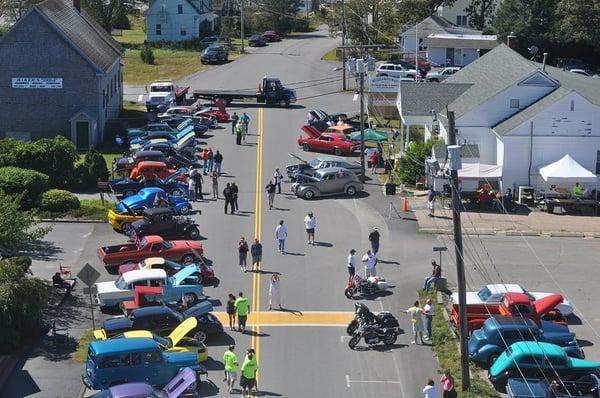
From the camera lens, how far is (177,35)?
109m

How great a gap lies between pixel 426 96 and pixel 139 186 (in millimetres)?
18339

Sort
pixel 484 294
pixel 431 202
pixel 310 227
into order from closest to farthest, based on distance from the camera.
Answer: pixel 484 294 → pixel 310 227 → pixel 431 202

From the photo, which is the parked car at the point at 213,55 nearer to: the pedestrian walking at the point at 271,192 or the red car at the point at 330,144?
the red car at the point at 330,144

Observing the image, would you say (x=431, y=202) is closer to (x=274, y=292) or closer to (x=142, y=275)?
(x=274, y=292)

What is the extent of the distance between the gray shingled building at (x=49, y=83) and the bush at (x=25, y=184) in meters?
14.5

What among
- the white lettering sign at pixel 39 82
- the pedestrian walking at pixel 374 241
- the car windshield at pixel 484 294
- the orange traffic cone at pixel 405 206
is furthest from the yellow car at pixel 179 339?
the white lettering sign at pixel 39 82

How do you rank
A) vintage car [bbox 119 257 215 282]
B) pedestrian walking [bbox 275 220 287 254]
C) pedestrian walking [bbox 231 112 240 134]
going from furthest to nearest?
pedestrian walking [bbox 231 112 240 134]
pedestrian walking [bbox 275 220 287 254]
vintage car [bbox 119 257 215 282]

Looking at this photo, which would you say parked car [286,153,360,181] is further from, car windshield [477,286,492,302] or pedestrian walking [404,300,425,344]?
pedestrian walking [404,300,425,344]

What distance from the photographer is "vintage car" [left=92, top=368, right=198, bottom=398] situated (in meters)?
27.0

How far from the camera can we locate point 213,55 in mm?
96000

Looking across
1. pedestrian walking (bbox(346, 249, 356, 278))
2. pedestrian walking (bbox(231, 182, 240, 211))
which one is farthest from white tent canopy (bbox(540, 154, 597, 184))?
pedestrian walking (bbox(346, 249, 356, 278))

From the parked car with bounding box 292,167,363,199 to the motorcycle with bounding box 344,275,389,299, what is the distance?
42.7ft

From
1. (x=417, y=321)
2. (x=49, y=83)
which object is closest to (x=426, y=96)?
(x=49, y=83)

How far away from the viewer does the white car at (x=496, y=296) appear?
117 feet
